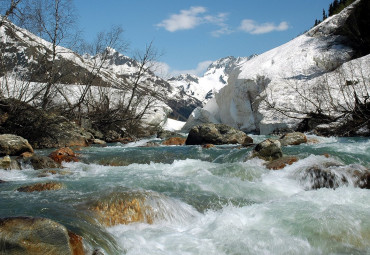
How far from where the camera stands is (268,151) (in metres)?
8.78

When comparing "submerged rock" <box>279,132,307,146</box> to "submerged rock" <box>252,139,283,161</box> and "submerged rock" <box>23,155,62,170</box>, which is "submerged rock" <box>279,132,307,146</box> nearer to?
"submerged rock" <box>252,139,283,161</box>

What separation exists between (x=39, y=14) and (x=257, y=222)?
42.3 ft

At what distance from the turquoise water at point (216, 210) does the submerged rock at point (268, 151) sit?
2.97 ft

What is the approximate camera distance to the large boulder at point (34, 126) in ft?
40.0

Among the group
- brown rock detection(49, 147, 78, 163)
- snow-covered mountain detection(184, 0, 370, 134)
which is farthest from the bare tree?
brown rock detection(49, 147, 78, 163)

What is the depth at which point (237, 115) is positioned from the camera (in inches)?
974

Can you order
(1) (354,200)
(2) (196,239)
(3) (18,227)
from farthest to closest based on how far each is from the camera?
(1) (354,200) < (2) (196,239) < (3) (18,227)

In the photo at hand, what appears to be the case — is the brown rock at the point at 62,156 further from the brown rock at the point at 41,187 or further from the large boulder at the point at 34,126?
the brown rock at the point at 41,187

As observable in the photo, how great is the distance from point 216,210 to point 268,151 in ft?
13.8

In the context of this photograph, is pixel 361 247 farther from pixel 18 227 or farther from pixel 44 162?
pixel 44 162

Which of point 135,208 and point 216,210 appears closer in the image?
point 135,208

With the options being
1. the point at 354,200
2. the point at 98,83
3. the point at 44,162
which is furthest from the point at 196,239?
the point at 98,83

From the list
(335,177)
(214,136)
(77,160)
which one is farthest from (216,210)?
(214,136)

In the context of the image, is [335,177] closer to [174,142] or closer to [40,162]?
[40,162]
